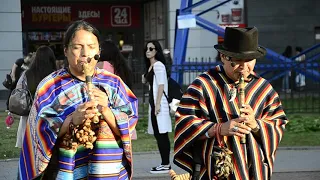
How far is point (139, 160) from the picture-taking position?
10.5 meters

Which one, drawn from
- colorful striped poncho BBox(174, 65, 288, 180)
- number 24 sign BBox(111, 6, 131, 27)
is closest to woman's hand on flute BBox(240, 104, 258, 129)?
colorful striped poncho BBox(174, 65, 288, 180)

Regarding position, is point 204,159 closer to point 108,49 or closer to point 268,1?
point 108,49

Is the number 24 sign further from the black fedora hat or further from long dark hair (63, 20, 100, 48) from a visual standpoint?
long dark hair (63, 20, 100, 48)

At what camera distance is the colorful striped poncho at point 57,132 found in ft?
13.4

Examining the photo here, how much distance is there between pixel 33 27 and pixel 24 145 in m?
21.3

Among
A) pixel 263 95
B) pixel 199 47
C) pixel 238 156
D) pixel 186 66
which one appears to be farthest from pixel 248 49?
pixel 199 47

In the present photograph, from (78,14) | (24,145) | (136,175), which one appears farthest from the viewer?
(78,14)

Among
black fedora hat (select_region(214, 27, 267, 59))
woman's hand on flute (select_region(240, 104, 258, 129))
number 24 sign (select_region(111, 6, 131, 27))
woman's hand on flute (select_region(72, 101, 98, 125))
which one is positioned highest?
number 24 sign (select_region(111, 6, 131, 27))

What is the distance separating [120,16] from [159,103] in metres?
17.0

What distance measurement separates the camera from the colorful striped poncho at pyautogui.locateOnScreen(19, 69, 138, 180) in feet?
13.4

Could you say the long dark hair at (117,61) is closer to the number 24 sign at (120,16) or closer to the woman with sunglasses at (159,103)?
the woman with sunglasses at (159,103)

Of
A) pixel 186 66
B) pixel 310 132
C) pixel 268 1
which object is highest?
pixel 268 1

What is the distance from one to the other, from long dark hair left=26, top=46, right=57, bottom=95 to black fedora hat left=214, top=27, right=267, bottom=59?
3108mm

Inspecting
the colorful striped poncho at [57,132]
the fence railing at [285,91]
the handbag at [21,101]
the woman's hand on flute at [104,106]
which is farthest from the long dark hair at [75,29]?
the fence railing at [285,91]
